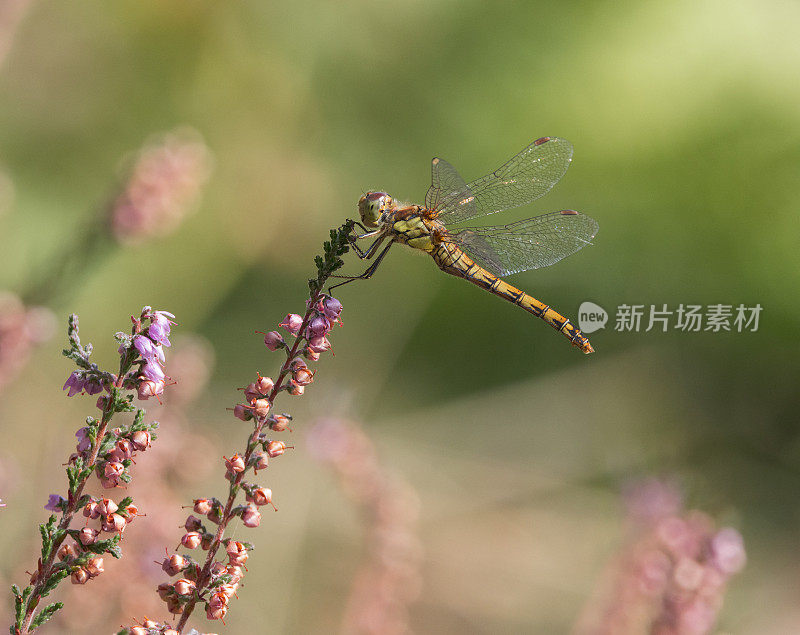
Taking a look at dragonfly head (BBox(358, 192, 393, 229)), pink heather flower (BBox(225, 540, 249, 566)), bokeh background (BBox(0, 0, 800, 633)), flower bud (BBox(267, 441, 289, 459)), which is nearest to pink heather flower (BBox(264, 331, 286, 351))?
flower bud (BBox(267, 441, 289, 459))

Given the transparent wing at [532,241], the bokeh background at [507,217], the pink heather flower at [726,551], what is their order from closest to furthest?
the pink heather flower at [726,551], the transparent wing at [532,241], the bokeh background at [507,217]

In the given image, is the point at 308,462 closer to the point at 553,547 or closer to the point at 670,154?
the point at 553,547

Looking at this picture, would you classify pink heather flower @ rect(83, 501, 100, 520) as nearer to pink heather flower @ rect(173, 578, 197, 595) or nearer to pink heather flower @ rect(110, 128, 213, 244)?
pink heather flower @ rect(173, 578, 197, 595)

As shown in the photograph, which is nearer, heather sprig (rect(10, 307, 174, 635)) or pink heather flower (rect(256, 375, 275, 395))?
heather sprig (rect(10, 307, 174, 635))

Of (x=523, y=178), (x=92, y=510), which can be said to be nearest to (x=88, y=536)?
(x=92, y=510)

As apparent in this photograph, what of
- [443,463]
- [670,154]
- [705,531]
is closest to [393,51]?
[670,154]

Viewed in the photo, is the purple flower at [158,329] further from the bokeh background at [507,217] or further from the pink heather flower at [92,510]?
the bokeh background at [507,217]

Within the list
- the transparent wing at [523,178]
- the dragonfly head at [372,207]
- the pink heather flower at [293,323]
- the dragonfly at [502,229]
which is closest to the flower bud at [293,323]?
the pink heather flower at [293,323]
